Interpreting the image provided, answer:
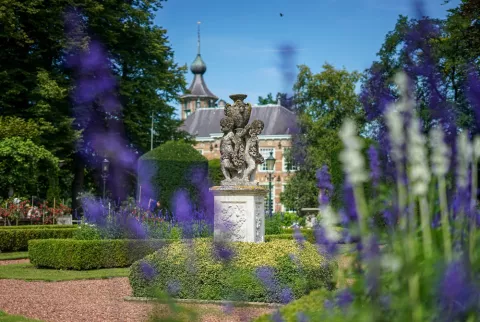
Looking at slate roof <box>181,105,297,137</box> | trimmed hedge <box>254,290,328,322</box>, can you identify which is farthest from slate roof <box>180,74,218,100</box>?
trimmed hedge <box>254,290,328,322</box>

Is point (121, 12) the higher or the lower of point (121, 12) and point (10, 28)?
the higher

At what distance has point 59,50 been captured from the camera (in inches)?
1014

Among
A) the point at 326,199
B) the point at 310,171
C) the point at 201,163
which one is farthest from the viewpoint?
the point at 310,171

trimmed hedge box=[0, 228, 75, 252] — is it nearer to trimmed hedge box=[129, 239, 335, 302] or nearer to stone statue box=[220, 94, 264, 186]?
stone statue box=[220, 94, 264, 186]

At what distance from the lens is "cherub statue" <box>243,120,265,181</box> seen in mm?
11484

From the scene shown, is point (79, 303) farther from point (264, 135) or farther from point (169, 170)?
point (264, 135)

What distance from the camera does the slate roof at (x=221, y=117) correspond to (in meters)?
56.8

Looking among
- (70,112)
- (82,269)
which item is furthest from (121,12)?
(82,269)

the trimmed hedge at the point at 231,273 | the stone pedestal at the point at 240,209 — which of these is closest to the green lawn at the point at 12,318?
the trimmed hedge at the point at 231,273

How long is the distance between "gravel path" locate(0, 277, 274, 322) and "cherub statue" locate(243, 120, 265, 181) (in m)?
2.84

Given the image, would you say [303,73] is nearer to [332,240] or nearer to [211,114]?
[211,114]

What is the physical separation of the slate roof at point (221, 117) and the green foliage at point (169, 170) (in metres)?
26.6

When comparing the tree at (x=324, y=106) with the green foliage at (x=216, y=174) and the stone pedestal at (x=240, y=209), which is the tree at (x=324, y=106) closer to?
the green foliage at (x=216, y=174)

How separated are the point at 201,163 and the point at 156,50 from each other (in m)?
5.51
